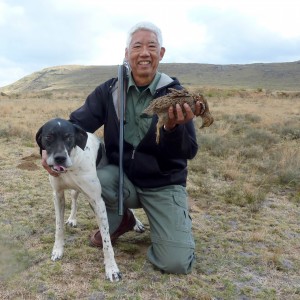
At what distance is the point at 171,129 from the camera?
3.48 m

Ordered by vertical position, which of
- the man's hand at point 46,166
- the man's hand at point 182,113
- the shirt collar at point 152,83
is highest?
the shirt collar at point 152,83

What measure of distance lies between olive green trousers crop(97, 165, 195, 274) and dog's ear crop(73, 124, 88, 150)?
477 millimetres

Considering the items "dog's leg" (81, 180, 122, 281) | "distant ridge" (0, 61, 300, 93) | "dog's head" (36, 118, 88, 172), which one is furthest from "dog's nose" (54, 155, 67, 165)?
"distant ridge" (0, 61, 300, 93)

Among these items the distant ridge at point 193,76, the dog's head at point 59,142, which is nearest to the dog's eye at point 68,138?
the dog's head at point 59,142

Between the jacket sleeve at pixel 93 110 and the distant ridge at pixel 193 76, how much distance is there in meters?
79.1

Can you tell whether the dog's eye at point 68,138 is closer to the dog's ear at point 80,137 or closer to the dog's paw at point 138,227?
the dog's ear at point 80,137

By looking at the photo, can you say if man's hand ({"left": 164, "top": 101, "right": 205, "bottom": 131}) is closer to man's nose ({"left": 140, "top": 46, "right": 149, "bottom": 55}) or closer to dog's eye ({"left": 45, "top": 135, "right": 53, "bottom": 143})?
man's nose ({"left": 140, "top": 46, "right": 149, "bottom": 55})

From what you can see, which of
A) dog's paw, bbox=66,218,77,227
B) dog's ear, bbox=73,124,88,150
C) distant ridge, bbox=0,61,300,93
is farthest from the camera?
distant ridge, bbox=0,61,300,93

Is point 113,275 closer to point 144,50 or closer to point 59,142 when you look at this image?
point 59,142

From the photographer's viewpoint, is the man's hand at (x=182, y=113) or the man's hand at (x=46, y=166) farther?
the man's hand at (x=46, y=166)

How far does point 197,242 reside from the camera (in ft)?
14.2

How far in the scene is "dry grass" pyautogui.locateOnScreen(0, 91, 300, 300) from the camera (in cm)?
329

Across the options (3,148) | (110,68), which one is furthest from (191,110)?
(110,68)

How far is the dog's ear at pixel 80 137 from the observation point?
3353 millimetres
